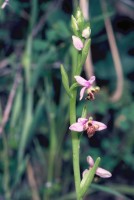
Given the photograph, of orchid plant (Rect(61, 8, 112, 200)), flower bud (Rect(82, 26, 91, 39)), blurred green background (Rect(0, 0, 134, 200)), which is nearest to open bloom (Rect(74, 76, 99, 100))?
orchid plant (Rect(61, 8, 112, 200))

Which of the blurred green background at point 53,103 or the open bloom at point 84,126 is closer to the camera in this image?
the open bloom at point 84,126

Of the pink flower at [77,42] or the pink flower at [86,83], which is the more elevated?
the pink flower at [77,42]

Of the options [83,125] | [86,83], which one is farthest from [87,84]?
[83,125]

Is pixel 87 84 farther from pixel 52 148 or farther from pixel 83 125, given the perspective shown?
pixel 52 148

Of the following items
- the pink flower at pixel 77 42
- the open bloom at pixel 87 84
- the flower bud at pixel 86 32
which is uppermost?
the flower bud at pixel 86 32

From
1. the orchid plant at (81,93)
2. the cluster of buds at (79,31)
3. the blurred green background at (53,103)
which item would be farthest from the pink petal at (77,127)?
the blurred green background at (53,103)

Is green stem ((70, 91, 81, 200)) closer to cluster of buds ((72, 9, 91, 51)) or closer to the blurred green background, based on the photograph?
cluster of buds ((72, 9, 91, 51))

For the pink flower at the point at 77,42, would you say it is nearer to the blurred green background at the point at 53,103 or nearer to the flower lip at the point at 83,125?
the flower lip at the point at 83,125

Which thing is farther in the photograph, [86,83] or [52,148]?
[52,148]

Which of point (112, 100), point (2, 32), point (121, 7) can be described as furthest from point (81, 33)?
point (121, 7)
